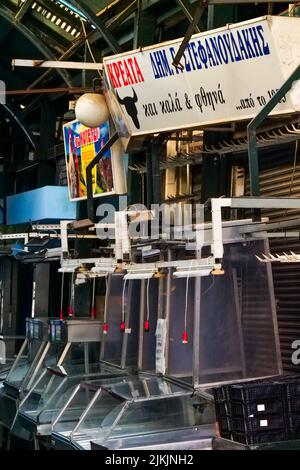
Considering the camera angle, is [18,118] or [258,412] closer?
[258,412]

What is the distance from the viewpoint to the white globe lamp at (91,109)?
8523mm

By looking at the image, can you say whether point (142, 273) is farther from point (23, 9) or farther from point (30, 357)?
point (23, 9)

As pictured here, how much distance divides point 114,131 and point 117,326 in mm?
2598

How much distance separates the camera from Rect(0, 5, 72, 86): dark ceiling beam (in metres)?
11.9

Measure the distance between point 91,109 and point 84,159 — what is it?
2.88 metres

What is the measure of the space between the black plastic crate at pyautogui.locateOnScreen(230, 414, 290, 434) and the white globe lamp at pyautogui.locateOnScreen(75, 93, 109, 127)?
149 inches

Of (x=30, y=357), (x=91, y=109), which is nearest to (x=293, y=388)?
(x=91, y=109)

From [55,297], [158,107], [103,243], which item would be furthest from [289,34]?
[55,297]

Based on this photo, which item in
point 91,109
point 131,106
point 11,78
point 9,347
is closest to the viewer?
point 131,106

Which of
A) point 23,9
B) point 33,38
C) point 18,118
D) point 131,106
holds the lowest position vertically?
point 131,106

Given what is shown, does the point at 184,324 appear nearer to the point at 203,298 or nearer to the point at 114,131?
the point at 203,298

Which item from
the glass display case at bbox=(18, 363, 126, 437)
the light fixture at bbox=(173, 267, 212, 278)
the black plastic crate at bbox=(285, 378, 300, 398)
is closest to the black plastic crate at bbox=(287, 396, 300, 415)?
the black plastic crate at bbox=(285, 378, 300, 398)

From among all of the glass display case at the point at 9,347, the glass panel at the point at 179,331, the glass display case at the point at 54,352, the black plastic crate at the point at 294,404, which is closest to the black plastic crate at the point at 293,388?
the black plastic crate at the point at 294,404

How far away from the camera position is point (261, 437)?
6438mm
